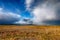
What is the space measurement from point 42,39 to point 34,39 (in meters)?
0.61

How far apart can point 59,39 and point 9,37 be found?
3447 millimetres

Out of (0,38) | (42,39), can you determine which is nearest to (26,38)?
(42,39)

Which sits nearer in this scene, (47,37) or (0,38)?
(0,38)

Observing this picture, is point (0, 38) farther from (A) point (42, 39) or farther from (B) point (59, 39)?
(B) point (59, 39)

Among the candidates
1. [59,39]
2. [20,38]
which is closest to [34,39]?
[20,38]

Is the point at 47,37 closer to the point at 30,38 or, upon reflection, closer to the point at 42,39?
the point at 42,39

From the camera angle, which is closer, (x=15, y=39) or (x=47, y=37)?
(x=15, y=39)

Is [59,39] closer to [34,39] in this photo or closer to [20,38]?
[34,39]

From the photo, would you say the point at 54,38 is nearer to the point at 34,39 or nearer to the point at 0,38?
the point at 34,39

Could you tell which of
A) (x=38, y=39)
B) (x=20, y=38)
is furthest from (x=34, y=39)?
(x=20, y=38)

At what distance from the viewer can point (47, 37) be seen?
1071 cm

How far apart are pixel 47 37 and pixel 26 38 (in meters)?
1.62

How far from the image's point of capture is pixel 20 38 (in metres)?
10.2

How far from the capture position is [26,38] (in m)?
10.1
